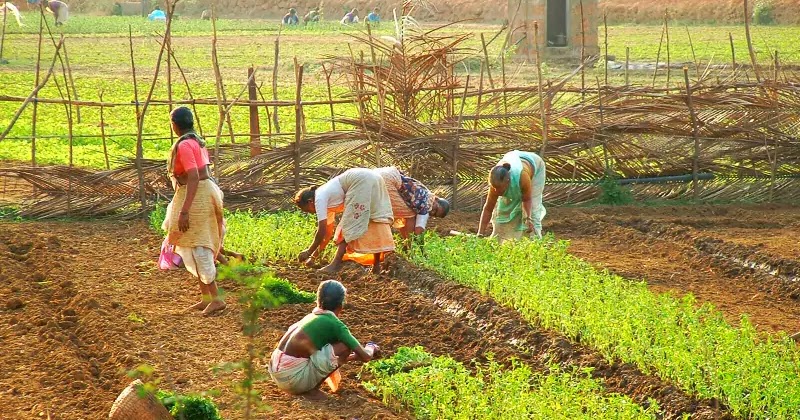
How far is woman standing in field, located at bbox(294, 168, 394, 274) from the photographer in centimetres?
885

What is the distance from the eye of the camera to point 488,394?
6094mm

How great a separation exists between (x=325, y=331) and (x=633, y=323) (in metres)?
2.06

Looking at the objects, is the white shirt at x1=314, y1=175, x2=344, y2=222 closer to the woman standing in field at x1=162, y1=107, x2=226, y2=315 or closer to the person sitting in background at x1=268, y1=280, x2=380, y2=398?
the woman standing in field at x1=162, y1=107, x2=226, y2=315

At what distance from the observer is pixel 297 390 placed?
Answer: 6.41 m

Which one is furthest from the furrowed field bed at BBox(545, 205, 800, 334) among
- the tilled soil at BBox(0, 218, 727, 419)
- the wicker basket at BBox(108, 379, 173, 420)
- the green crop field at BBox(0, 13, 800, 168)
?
the wicker basket at BBox(108, 379, 173, 420)

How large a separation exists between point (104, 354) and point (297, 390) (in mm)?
1339

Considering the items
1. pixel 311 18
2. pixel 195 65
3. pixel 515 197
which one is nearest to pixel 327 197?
pixel 515 197

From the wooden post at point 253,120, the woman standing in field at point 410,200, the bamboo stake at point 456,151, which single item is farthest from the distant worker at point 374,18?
the woman standing in field at point 410,200

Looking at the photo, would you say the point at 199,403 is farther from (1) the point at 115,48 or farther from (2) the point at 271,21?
(2) the point at 271,21

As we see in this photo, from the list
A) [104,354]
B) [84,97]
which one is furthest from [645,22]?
[104,354]

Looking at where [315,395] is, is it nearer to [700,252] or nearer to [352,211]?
[352,211]

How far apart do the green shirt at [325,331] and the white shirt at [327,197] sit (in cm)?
244

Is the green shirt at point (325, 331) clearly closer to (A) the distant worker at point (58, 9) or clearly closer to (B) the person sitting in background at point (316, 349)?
(B) the person sitting in background at point (316, 349)

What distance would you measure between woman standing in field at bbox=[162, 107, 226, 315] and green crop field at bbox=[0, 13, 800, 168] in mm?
3937
